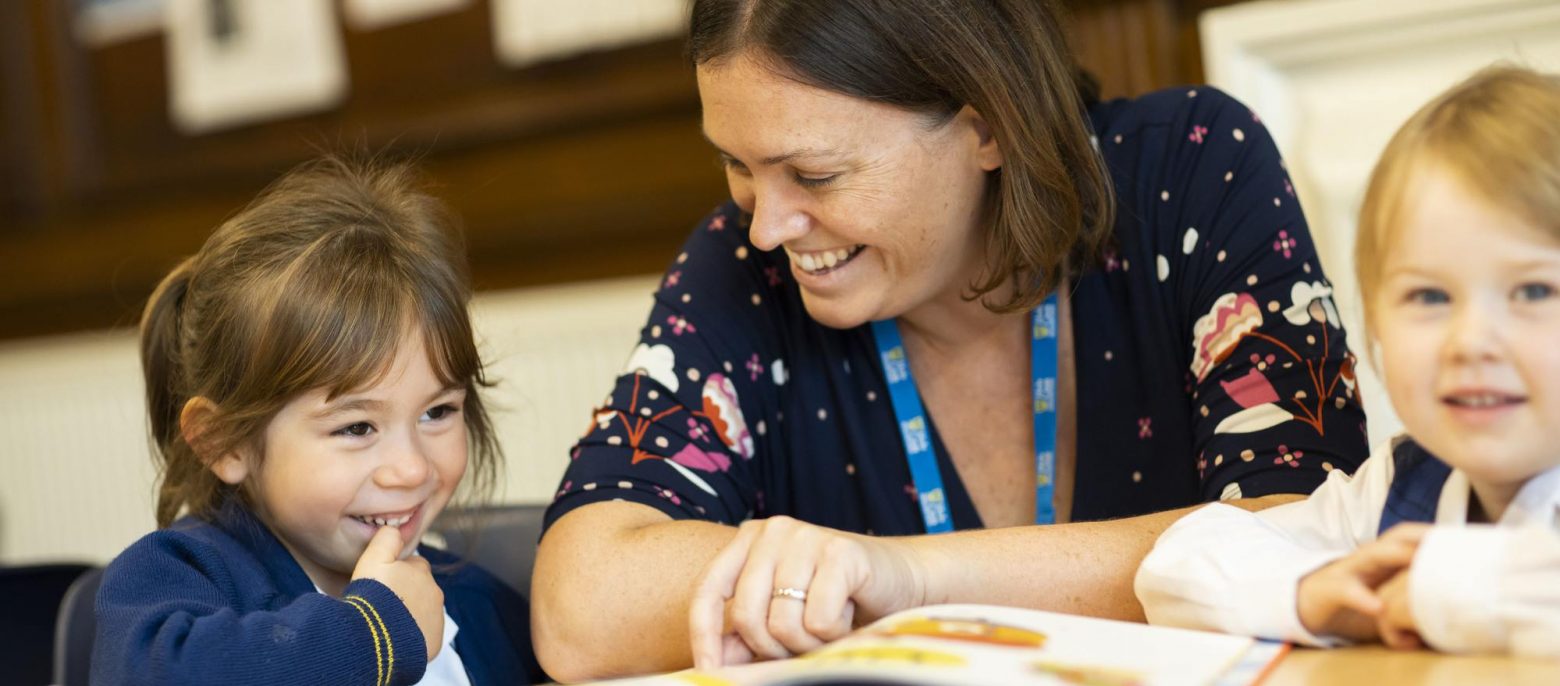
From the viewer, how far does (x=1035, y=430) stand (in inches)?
60.7

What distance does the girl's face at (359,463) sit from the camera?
1372mm

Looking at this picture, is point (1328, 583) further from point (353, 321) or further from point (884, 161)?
point (353, 321)

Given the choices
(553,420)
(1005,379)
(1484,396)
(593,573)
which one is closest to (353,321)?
(593,573)

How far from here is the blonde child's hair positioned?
817 millimetres

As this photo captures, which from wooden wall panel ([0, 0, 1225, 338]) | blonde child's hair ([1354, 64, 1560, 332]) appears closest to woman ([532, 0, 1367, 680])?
blonde child's hair ([1354, 64, 1560, 332])

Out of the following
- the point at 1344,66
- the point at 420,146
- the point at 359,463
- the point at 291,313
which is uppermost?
the point at 420,146

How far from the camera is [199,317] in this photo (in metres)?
1.44

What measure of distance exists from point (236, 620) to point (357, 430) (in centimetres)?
26

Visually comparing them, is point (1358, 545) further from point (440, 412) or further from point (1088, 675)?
point (440, 412)

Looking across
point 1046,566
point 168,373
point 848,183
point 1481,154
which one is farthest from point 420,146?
point 1481,154

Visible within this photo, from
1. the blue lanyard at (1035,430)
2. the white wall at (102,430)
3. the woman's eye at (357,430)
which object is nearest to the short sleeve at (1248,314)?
the blue lanyard at (1035,430)

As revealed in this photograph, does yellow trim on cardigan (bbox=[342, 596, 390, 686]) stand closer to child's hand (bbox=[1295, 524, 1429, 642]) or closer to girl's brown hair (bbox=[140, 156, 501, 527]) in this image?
girl's brown hair (bbox=[140, 156, 501, 527])

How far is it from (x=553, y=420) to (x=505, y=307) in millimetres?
274

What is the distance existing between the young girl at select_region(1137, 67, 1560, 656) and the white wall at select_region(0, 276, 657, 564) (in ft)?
7.71
